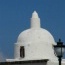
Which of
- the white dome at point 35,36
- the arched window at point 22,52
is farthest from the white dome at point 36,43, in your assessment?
the arched window at point 22,52

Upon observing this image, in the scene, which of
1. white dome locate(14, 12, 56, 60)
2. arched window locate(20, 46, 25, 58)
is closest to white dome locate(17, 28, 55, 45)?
white dome locate(14, 12, 56, 60)

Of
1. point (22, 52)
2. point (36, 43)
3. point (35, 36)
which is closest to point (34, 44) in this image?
point (36, 43)

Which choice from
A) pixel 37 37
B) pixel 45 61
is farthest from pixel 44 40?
pixel 45 61

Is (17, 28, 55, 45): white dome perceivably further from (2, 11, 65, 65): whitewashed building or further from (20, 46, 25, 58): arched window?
(20, 46, 25, 58): arched window

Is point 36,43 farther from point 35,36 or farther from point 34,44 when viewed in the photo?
point 35,36

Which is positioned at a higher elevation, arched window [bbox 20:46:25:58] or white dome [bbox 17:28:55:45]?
white dome [bbox 17:28:55:45]

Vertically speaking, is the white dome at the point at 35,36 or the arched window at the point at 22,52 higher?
the white dome at the point at 35,36

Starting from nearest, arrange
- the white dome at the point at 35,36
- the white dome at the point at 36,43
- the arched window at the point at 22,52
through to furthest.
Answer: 1. the white dome at the point at 36,43
2. the white dome at the point at 35,36
3. the arched window at the point at 22,52

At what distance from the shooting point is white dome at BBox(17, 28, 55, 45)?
3534 centimetres

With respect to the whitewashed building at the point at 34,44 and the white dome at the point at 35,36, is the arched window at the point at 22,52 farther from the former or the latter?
the white dome at the point at 35,36

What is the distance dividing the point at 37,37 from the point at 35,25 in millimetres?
1333

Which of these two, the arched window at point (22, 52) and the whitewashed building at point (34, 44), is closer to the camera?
the whitewashed building at point (34, 44)

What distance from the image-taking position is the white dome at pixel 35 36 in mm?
35344

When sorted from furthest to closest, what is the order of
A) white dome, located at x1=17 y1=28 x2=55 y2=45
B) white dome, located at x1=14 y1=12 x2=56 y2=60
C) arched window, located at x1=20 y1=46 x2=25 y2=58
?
arched window, located at x1=20 y1=46 x2=25 y2=58 < white dome, located at x1=17 y1=28 x2=55 y2=45 < white dome, located at x1=14 y1=12 x2=56 y2=60
